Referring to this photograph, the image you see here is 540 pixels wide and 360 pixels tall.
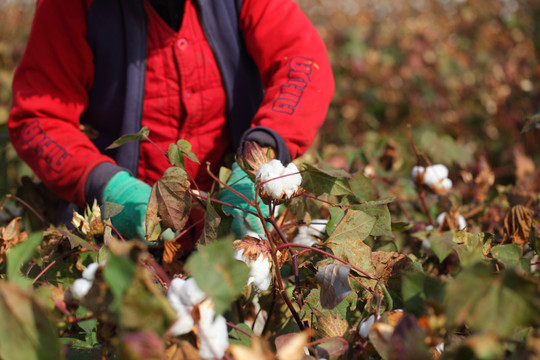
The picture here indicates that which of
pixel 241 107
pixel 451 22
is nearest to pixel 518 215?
pixel 241 107

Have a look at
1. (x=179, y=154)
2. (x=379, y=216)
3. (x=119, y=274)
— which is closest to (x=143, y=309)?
(x=119, y=274)

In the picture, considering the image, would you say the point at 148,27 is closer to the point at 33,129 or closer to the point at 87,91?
the point at 87,91

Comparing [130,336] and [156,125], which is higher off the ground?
[130,336]

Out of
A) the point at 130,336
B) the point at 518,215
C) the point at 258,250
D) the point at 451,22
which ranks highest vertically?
the point at 130,336

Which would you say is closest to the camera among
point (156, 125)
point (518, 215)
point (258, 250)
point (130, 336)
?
point (130, 336)

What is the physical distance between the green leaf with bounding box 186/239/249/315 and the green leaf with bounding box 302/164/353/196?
0.37 metres

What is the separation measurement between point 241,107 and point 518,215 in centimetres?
64

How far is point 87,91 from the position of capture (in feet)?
3.99

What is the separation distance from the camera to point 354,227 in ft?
2.67

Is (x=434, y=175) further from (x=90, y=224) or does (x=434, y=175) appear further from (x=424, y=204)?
(x=90, y=224)

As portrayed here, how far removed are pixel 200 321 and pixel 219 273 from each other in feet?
0.25

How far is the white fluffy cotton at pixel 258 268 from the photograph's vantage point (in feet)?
2.38

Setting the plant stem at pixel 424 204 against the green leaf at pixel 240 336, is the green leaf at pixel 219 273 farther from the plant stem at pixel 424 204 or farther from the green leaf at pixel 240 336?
the plant stem at pixel 424 204

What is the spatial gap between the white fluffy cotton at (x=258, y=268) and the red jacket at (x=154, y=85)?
36 centimetres
